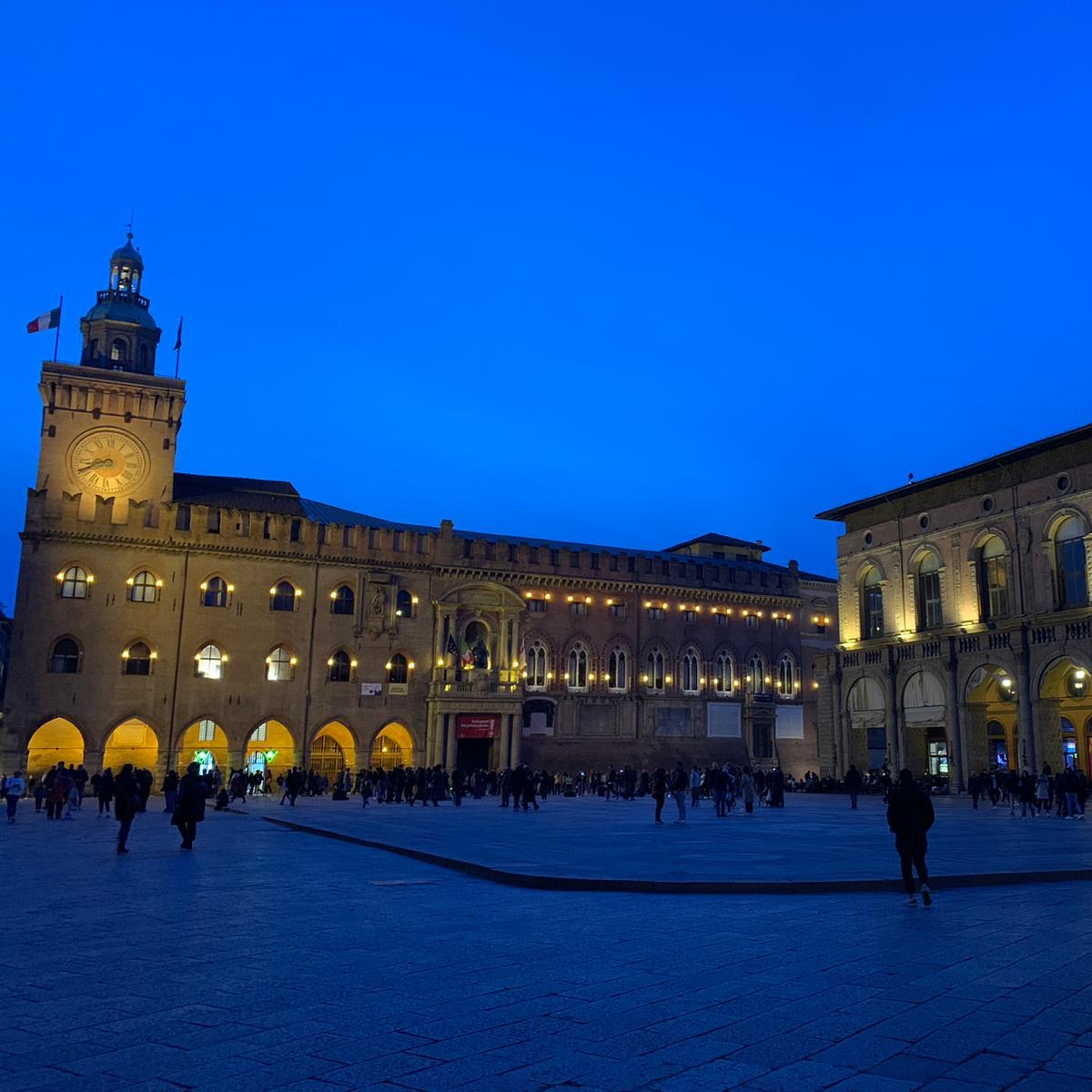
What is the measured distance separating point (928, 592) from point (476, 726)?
74.3 feet

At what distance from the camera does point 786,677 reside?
62344 mm

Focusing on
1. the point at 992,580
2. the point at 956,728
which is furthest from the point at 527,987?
the point at 956,728

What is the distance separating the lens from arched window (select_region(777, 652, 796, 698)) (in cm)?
6191

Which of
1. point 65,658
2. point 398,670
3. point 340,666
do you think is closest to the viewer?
point 65,658

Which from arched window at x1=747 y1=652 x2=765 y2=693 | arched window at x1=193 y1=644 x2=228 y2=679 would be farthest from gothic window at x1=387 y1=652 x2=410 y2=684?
arched window at x1=747 y1=652 x2=765 y2=693

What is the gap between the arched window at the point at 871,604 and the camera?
4594 centimetres

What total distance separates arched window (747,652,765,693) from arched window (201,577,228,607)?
98.1 ft

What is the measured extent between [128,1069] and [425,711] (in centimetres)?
4731

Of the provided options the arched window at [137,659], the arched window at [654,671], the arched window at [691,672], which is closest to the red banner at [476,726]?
the arched window at [654,671]

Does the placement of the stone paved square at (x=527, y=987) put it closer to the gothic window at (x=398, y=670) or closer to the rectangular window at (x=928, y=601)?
the rectangular window at (x=928, y=601)

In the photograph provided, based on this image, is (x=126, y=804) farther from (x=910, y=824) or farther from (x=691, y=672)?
(x=691, y=672)

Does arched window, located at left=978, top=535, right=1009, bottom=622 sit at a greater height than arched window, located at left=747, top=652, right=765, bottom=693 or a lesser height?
greater

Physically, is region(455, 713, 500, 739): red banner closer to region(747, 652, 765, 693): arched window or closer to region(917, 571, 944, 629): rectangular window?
region(747, 652, 765, 693): arched window

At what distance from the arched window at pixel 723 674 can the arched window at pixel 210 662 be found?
2728cm
